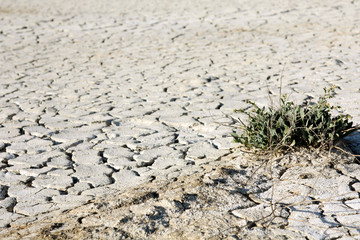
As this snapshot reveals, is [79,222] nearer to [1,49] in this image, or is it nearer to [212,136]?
[212,136]

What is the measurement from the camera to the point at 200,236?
2904 mm

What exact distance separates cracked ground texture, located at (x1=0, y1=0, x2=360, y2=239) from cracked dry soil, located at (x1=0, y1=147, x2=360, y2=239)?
0.02 metres

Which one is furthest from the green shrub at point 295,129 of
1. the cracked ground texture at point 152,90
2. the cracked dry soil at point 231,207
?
the cracked ground texture at point 152,90

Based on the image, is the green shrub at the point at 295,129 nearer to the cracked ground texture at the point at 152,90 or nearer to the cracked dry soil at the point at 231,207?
the cracked dry soil at the point at 231,207

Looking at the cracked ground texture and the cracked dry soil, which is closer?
the cracked dry soil

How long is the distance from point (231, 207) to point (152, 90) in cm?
312

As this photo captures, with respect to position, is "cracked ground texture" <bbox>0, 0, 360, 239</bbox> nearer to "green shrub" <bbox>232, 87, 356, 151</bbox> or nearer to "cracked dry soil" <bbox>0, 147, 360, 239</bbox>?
"cracked dry soil" <bbox>0, 147, 360, 239</bbox>

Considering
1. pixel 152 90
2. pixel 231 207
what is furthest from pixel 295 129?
pixel 152 90

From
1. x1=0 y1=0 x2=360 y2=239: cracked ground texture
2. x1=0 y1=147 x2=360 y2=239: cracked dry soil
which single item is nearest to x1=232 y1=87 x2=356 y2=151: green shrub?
x1=0 y1=147 x2=360 y2=239: cracked dry soil

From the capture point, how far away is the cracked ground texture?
145 inches

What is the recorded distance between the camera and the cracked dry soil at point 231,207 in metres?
2.97

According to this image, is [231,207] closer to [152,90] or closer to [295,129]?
[295,129]

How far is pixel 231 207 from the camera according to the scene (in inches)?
127

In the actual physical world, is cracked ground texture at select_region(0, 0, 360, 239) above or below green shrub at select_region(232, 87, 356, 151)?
below
